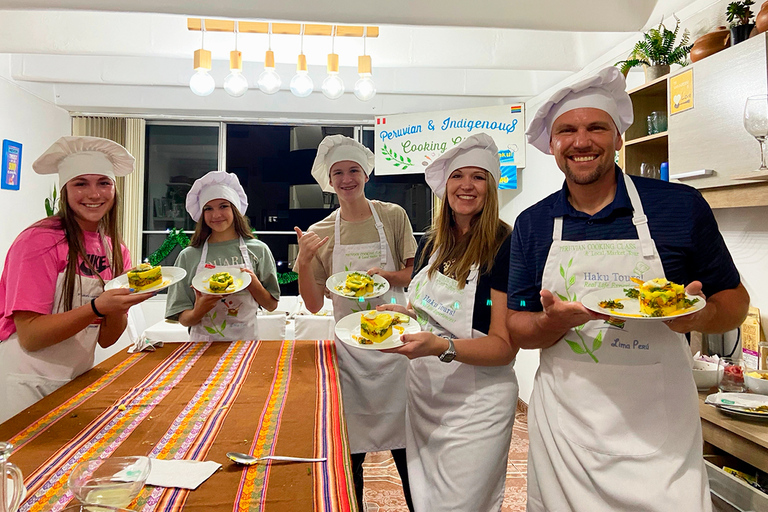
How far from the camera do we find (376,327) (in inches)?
73.7

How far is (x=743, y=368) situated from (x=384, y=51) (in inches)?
141

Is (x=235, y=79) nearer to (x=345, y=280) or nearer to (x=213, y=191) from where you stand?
(x=213, y=191)

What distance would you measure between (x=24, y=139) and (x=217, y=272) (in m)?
3.34

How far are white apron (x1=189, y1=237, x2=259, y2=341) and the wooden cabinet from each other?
2348mm

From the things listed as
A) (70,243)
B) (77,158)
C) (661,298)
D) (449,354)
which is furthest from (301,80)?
(661,298)

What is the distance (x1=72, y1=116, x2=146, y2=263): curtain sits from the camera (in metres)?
5.85

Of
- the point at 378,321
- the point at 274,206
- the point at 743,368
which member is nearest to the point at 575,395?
the point at 378,321

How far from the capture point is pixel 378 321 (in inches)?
74.0

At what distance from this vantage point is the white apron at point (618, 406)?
1.46 m

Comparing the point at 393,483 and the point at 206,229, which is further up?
the point at 206,229

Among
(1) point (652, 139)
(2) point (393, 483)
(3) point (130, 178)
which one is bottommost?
(2) point (393, 483)

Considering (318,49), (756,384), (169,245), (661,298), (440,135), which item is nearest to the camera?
(661,298)

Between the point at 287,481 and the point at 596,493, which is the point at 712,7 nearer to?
the point at 596,493

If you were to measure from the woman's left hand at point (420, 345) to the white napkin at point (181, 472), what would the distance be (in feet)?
2.39
